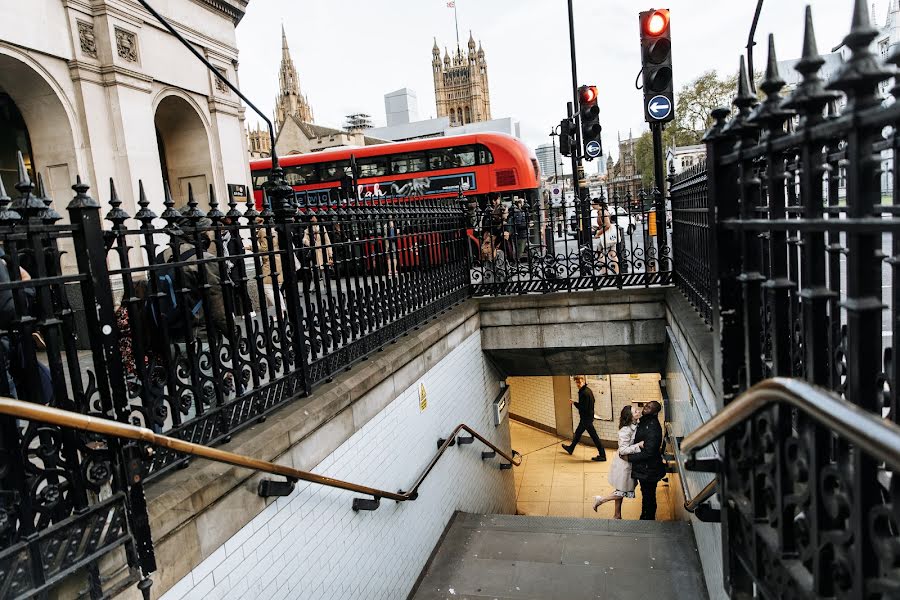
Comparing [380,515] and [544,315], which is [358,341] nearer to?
[380,515]

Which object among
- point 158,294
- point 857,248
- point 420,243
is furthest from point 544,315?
→ point 857,248

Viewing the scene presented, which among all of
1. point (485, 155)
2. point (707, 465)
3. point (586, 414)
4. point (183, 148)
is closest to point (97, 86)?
point (183, 148)

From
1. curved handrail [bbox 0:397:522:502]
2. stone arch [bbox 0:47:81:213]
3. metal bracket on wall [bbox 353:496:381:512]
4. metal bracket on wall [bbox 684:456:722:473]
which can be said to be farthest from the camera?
stone arch [bbox 0:47:81:213]

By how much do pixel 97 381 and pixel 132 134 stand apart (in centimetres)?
703

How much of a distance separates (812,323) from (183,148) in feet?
35.8

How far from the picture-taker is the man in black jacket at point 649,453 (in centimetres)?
846

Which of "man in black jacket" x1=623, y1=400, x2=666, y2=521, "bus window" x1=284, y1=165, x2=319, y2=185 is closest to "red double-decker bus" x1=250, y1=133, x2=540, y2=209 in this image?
"bus window" x1=284, y1=165, x2=319, y2=185

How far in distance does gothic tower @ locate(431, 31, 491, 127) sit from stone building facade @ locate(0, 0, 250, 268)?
82.9 metres

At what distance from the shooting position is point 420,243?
7.59 m

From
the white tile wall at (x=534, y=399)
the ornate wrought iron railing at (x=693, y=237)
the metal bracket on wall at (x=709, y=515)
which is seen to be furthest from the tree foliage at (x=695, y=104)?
the metal bracket on wall at (x=709, y=515)

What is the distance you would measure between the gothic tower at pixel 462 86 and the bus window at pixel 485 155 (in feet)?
251

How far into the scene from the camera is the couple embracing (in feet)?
27.9

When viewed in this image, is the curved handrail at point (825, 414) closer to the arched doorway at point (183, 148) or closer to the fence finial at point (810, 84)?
the fence finial at point (810, 84)

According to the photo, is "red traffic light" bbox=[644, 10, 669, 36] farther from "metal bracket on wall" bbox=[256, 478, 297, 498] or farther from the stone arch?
the stone arch
